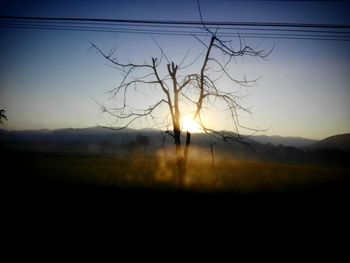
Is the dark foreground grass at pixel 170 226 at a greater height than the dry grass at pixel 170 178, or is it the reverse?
the dark foreground grass at pixel 170 226

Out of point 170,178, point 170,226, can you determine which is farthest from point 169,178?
point 170,226

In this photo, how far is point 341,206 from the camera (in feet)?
38.5

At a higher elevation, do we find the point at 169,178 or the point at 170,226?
the point at 170,226

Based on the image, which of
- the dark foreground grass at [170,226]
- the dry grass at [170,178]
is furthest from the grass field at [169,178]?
the dark foreground grass at [170,226]

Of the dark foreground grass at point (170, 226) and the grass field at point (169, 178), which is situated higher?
the dark foreground grass at point (170, 226)

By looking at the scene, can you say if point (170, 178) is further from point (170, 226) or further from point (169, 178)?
point (170, 226)

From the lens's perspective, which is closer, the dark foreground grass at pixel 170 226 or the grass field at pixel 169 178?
the dark foreground grass at pixel 170 226

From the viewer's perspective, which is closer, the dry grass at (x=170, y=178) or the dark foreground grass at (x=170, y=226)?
the dark foreground grass at (x=170, y=226)

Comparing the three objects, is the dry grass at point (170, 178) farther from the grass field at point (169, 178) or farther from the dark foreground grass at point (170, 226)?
the dark foreground grass at point (170, 226)

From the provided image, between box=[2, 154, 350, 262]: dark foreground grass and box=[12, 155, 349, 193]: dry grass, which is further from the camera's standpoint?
box=[12, 155, 349, 193]: dry grass

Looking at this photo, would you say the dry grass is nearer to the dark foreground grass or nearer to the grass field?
the grass field

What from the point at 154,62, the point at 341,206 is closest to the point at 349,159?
the point at 341,206

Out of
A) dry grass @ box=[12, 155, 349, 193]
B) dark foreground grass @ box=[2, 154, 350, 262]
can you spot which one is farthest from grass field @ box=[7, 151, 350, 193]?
dark foreground grass @ box=[2, 154, 350, 262]

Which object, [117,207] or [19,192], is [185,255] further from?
[19,192]
